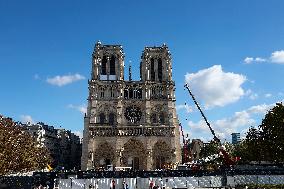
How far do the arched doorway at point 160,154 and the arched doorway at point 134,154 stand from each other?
9.62 ft

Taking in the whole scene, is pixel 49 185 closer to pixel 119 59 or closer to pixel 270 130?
pixel 270 130

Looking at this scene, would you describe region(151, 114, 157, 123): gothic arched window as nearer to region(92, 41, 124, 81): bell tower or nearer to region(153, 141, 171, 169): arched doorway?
region(153, 141, 171, 169): arched doorway

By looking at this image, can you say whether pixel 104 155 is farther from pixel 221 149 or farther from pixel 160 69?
pixel 221 149

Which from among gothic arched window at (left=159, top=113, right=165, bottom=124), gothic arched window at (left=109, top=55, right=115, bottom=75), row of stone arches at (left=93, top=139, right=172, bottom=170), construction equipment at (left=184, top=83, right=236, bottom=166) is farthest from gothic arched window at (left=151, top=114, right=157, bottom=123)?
construction equipment at (left=184, top=83, right=236, bottom=166)

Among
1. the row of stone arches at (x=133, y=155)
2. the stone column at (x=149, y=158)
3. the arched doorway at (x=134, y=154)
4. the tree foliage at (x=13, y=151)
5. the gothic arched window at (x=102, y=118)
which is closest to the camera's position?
the tree foliage at (x=13, y=151)

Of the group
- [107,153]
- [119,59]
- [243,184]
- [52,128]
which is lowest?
[243,184]

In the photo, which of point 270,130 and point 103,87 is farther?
point 103,87

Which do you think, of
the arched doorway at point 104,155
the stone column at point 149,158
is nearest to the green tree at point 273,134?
the stone column at point 149,158

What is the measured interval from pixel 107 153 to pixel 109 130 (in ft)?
19.2

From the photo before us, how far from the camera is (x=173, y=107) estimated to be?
98000 millimetres

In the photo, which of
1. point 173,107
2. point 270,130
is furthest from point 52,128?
point 270,130

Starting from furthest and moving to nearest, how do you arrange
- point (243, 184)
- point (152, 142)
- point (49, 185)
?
point (152, 142)
point (243, 184)
point (49, 185)

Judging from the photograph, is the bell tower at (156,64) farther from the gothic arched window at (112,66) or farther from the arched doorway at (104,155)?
the arched doorway at (104,155)

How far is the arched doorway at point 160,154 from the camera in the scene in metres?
95.1
